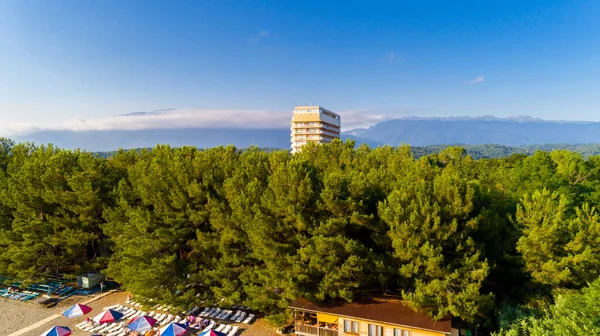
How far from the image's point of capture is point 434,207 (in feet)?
53.8

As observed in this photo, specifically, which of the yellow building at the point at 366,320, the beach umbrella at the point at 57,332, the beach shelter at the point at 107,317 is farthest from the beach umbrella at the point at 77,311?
the yellow building at the point at 366,320

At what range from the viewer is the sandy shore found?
20.3 meters

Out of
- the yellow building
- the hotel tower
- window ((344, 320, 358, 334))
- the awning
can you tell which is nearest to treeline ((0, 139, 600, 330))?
the yellow building

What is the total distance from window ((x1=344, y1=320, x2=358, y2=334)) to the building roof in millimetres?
600

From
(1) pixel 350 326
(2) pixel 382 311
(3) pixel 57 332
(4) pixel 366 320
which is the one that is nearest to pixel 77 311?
(3) pixel 57 332

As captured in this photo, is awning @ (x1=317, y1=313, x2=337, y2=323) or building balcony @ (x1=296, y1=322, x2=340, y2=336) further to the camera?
awning @ (x1=317, y1=313, x2=337, y2=323)

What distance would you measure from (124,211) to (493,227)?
25.0 meters

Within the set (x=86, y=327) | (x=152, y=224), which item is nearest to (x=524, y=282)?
(x=152, y=224)

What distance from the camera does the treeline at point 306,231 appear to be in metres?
16.5

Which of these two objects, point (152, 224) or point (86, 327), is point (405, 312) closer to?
point (152, 224)

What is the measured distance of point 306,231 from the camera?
1902 centimetres

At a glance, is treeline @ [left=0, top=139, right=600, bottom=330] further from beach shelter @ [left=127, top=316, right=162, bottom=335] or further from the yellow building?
beach shelter @ [left=127, top=316, right=162, bottom=335]

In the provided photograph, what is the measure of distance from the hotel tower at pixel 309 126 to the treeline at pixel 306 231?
51010 millimetres

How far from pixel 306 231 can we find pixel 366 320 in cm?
562
